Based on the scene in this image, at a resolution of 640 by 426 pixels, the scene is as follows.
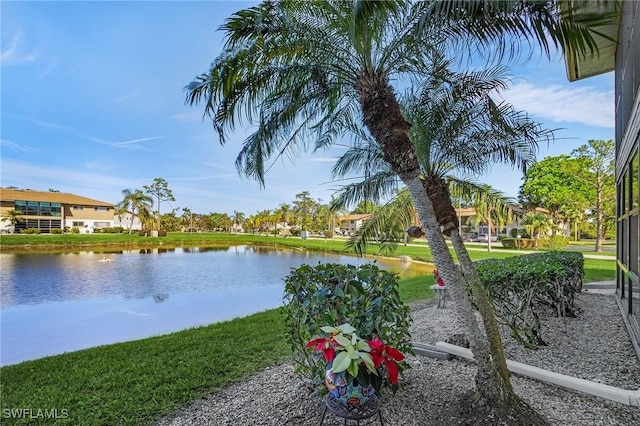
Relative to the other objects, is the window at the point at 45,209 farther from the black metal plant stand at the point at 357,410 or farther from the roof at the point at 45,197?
the black metal plant stand at the point at 357,410

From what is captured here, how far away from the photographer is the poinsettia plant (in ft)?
6.54

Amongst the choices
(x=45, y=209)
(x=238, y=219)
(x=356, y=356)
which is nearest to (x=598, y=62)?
(x=356, y=356)

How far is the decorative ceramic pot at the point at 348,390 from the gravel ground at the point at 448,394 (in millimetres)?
669

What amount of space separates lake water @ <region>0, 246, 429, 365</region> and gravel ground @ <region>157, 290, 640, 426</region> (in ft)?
15.5

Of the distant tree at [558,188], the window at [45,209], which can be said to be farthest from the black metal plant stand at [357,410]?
the window at [45,209]

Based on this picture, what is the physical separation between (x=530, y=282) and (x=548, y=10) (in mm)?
3146

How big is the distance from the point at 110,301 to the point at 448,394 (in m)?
10.7

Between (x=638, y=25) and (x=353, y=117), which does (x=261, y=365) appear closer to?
(x=353, y=117)

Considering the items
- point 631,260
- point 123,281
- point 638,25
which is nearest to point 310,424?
point 631,260

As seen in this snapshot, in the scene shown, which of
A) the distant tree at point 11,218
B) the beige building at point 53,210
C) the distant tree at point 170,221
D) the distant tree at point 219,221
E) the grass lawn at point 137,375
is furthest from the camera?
the distant tree at point 219,221

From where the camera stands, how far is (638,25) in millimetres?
4090

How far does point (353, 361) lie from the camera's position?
1999mm

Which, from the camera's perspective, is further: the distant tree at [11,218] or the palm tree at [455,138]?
the distant tree at [11,218]

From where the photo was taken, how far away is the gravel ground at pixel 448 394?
272 centimetres
